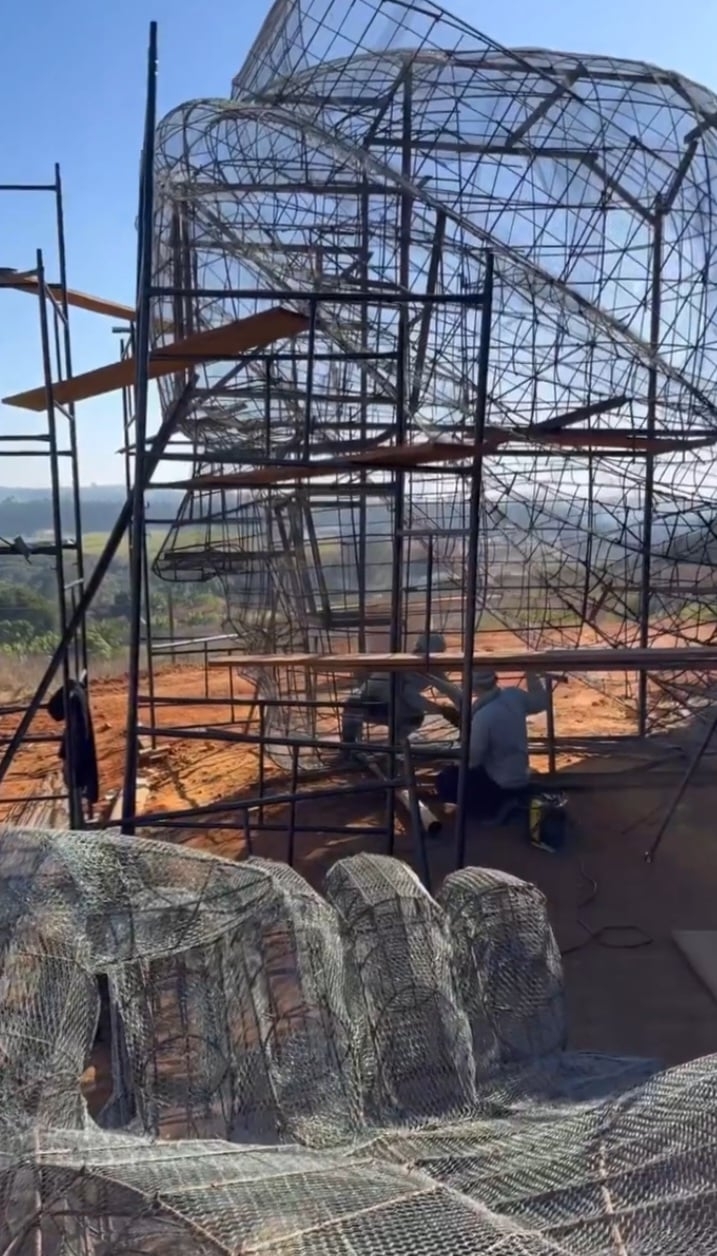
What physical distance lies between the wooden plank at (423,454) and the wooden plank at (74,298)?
1720mm

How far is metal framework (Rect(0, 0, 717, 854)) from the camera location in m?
7.20

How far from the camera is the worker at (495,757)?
802 cm

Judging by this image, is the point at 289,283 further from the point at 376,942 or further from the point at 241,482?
the point at 376,942

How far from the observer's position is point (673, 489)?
Result: 8945 mm

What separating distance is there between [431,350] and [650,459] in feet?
6.81

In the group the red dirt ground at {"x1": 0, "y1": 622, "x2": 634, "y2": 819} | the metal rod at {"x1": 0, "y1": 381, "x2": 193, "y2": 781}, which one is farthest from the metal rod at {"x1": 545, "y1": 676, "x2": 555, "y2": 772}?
the metal rod at {"x1": 0, "y1": 381, "x2": 193, "y2": 781}

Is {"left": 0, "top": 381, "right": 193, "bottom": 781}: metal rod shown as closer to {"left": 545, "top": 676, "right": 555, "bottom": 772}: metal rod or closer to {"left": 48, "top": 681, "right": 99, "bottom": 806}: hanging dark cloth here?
{"left": 48, "top": 681, "right": 99, "bottom": 806}: hanging dark cloth

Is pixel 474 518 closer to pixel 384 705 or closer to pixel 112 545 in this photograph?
pixel 112 545

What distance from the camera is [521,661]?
19.6ft

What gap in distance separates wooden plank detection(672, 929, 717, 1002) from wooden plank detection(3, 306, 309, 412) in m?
3.53

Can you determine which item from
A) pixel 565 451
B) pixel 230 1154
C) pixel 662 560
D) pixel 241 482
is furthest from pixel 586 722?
pixel 230 1154

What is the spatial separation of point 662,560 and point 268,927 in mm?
5958

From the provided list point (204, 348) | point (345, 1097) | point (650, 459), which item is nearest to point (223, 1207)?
point (345, 1097)

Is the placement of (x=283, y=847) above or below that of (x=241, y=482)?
below
